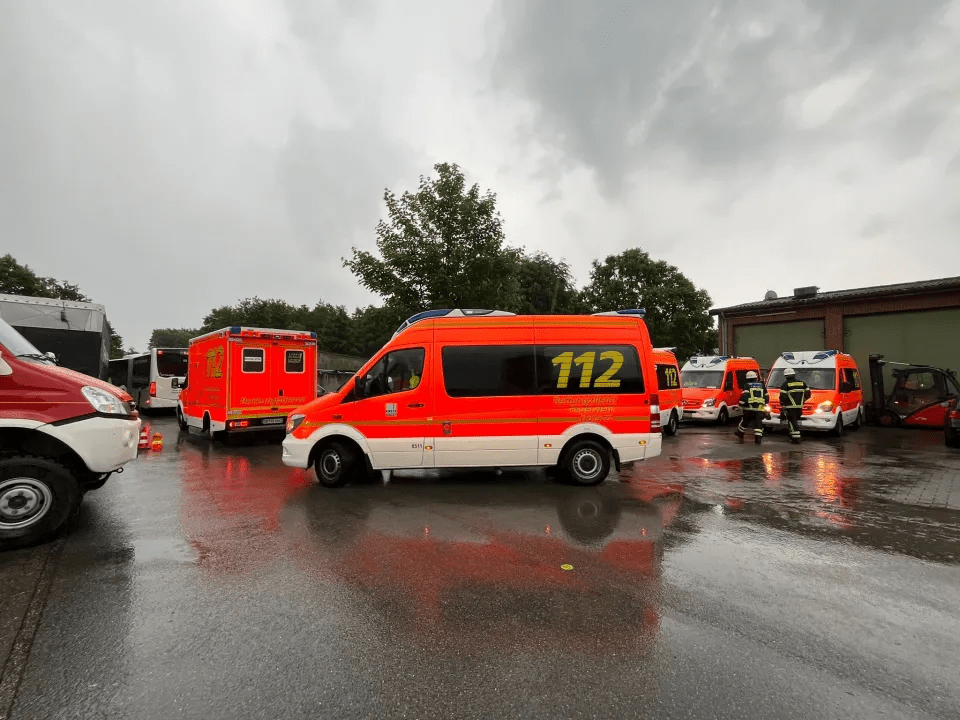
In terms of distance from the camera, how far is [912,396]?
16.5 m

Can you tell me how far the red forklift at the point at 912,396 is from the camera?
1567 centimetres

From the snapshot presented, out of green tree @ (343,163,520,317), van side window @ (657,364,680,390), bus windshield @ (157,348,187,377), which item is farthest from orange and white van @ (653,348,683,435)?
bus windshield @ (157,348,187,377)

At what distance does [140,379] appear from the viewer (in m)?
22.8

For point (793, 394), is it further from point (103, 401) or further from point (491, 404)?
point (103, 401)

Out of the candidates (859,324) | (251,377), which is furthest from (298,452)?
(859,324)

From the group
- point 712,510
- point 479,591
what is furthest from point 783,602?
point 712,510

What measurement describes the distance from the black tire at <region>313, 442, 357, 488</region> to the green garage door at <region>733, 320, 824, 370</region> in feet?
72.1

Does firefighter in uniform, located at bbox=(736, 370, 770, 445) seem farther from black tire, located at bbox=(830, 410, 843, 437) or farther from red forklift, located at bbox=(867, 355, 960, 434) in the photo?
red forklift, located at bbox=(867, 355, 960, 434)

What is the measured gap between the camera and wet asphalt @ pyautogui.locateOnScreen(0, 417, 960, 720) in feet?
8.59

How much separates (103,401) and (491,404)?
4490mm

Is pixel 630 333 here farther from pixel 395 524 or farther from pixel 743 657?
pixel 743 657

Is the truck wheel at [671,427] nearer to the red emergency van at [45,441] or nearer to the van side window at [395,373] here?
the van side window at [395,373]

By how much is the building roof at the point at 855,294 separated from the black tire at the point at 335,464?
21.9 metres

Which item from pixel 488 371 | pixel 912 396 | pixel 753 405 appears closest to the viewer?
pixel 488 371
